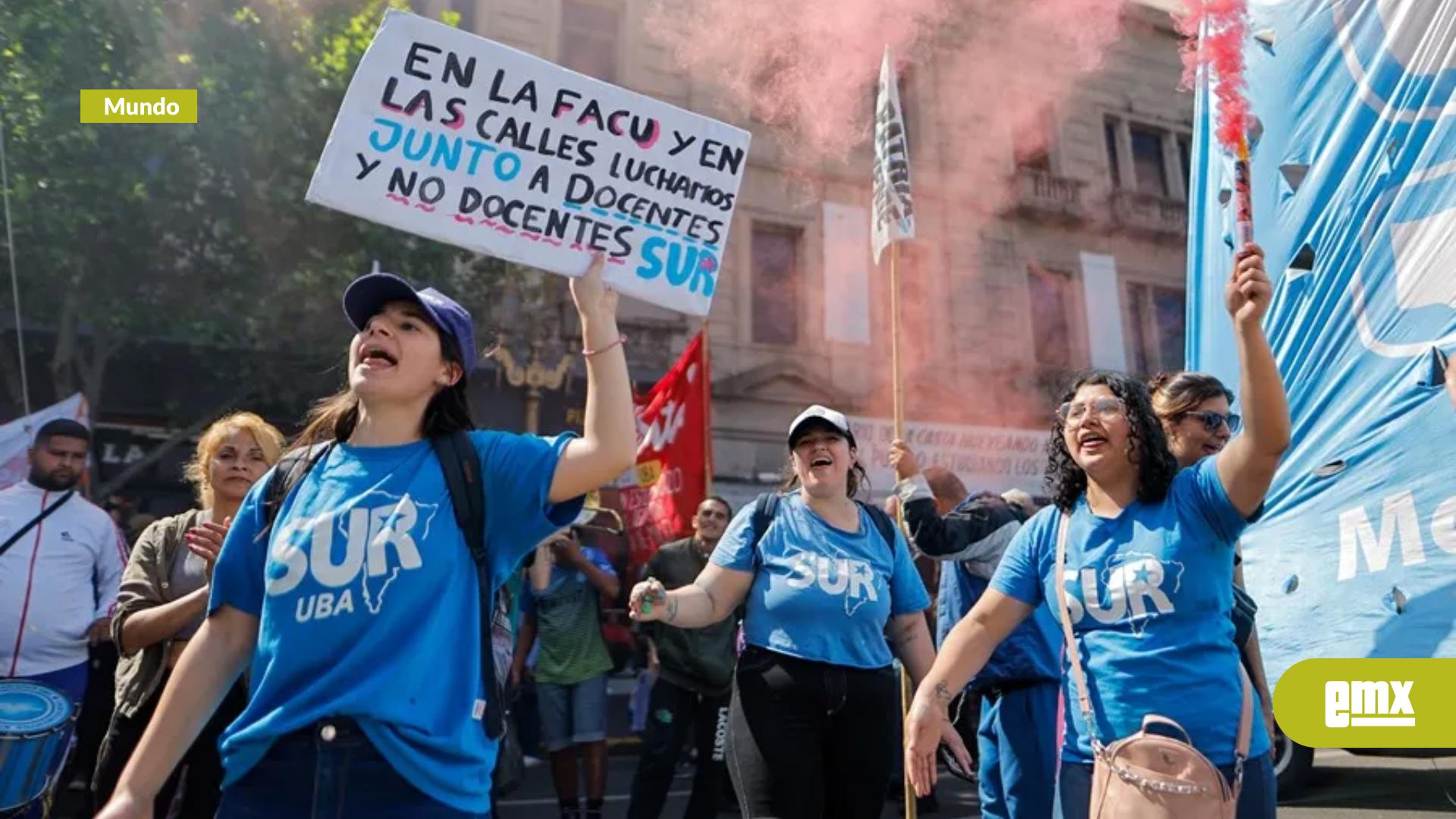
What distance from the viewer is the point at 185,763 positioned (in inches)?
129

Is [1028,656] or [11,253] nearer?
→ [1028,656]

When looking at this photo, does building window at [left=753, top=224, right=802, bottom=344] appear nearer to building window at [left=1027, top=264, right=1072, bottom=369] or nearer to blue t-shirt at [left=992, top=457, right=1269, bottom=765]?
building window at [left=1027, top=264, right=1072, bottom=369]

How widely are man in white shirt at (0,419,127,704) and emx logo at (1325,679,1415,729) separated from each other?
17.3 ft

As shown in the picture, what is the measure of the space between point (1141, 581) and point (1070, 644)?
0.79 ft

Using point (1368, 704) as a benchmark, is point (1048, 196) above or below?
above

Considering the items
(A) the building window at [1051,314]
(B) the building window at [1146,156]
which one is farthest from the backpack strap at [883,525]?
(B) the building window at [1146,156]

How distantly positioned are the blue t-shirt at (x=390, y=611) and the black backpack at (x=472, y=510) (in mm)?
16

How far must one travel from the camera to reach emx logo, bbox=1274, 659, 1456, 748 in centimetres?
430

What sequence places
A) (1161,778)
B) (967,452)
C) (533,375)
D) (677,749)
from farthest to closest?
(967,452)
(533,375)
(677,749)
(1161,778)

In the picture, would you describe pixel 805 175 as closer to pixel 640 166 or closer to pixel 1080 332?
pixel 1080 332

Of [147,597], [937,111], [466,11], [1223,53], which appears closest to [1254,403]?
[1223,53]

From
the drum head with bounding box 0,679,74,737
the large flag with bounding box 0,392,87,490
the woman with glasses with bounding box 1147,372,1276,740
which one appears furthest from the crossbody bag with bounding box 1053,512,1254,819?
the large flag with bounding box 0,392,87,490

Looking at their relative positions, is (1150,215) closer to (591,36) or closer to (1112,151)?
(1112,151)

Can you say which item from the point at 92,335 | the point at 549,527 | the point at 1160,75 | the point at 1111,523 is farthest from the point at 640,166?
the point at 1160,75
